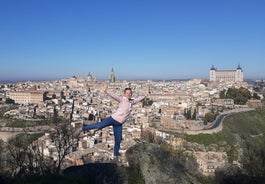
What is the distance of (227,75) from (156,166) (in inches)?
4511

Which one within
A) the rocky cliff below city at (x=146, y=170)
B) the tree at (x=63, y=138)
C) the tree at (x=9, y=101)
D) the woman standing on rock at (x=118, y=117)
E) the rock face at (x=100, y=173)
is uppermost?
the woman standing on rock at (x=118, y=117)

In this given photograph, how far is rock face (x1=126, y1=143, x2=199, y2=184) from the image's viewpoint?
417cm

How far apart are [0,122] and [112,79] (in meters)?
53.9

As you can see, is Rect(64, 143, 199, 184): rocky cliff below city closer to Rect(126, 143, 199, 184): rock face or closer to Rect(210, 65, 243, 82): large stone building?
Rect(126, 143, 199, 184): rock face

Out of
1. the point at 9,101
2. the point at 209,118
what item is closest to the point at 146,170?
the point at 209,118

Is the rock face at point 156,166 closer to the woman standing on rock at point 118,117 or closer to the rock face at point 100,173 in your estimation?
the rock face at point 100,173

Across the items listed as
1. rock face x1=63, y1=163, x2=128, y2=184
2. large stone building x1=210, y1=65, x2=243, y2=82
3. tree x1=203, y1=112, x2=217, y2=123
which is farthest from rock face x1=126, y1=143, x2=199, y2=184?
large stone building x1=210, y1=65, x2=243, y2=82

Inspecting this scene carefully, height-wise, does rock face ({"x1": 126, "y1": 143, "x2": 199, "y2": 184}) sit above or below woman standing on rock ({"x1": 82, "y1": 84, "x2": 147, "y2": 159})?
below

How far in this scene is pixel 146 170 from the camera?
4281 millimetres

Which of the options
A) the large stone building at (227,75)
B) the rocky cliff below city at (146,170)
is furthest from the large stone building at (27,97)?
the large stone building at (227,75)

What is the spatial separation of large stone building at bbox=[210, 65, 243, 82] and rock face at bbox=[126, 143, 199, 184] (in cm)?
11190

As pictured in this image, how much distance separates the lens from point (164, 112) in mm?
46469

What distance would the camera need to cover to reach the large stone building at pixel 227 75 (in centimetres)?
11156

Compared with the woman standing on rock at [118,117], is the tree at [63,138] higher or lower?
lower
